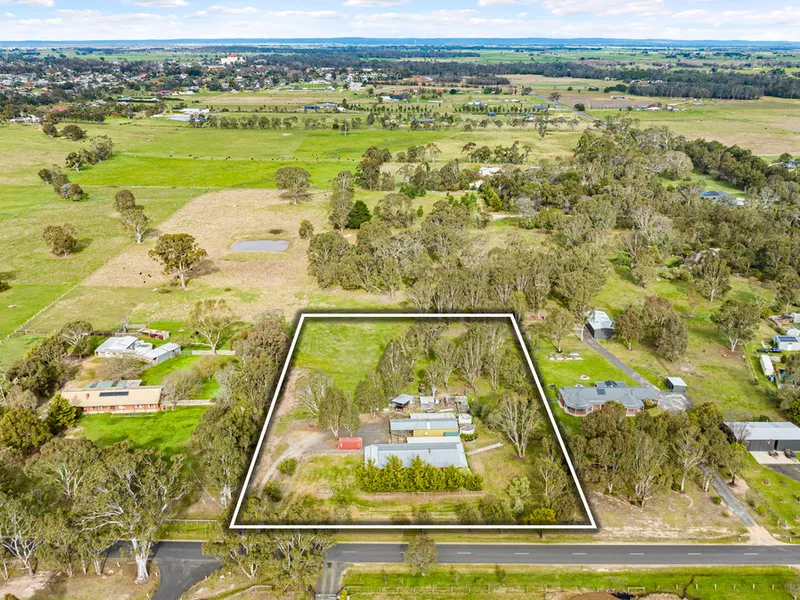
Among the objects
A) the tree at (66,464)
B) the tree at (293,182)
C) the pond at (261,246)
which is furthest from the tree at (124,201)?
the tree at (66,464)

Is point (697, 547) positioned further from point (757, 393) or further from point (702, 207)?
point (702, 207)

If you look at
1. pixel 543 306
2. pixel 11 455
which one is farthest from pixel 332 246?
pixel 11 455

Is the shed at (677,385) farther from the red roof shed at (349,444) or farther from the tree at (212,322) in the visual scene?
the tree at (212,322)

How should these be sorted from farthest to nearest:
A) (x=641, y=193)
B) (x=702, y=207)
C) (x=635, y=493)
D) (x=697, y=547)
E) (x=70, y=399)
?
(x=641, y=193) < (x=702, y=207) < (x=70, y=399) < (x=635, y=493) < (x=697, y=547)

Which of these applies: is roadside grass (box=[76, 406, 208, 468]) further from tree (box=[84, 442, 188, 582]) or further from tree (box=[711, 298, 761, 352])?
tree (box=[711, 298, 761, 352])

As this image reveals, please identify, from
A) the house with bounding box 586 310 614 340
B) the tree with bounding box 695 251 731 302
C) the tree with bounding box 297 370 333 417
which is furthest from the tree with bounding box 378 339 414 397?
the tree with bounding box 695 251 731 302

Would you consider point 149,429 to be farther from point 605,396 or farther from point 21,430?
point 605,396

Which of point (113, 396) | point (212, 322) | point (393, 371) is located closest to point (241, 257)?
point (212, 322)
